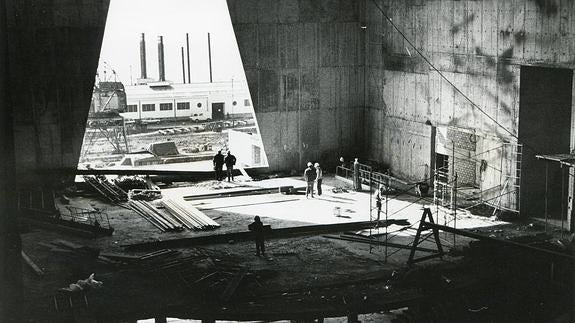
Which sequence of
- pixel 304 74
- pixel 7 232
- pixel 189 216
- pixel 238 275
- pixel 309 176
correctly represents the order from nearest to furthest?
pixel 7 232 → pixel 238 275 → pixel 189 216 → pixel 309 176 → pixel 304 74

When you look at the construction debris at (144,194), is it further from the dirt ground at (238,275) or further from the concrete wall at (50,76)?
the concrete wall at (50,76)

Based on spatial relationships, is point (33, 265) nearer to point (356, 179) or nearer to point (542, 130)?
point (356, 179)

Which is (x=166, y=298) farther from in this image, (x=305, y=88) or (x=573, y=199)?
(x=305, y=88)

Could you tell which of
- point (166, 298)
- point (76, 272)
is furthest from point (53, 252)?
point (166, 298)

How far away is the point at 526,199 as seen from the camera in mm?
23391

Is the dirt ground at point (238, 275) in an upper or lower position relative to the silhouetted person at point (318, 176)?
lower

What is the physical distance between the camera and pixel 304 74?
31.3 meters

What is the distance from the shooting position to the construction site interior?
16.8 m

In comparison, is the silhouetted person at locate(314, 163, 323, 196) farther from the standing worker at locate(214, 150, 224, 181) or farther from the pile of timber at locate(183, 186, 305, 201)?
the standing worker at locate(214, 150, 224, 181)

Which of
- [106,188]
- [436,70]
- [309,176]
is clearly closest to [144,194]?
[106,188]

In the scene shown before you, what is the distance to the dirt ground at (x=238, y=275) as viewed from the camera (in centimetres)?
1599

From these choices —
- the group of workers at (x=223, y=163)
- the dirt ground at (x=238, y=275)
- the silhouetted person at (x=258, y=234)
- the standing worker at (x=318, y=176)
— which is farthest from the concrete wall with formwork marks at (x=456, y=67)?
the silhouetted person at (x=258, y=234)

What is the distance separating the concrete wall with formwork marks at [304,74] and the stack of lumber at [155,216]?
712 cm

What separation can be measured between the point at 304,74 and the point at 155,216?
10122 millimetres
